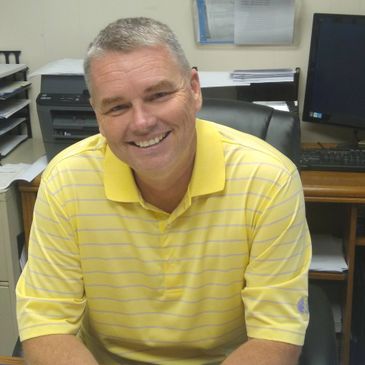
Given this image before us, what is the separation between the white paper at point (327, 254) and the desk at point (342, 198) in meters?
0.02

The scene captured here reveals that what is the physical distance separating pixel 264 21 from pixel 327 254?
883 millimetres

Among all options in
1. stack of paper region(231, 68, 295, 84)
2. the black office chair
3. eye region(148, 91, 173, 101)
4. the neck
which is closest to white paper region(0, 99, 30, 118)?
stack of paper region(231, 68, 295, 84)

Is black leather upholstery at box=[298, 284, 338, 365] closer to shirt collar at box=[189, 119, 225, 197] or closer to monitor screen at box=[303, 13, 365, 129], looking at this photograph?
shirt collar at box=[189, 119, 225, 197]

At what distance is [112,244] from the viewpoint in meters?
1.19

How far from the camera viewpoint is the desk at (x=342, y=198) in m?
1.76

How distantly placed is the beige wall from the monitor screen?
135 millimetres

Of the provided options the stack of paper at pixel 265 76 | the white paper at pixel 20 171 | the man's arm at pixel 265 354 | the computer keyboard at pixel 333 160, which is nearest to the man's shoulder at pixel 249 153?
the man's arm at pixel 265 354

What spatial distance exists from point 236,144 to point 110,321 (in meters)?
0.47

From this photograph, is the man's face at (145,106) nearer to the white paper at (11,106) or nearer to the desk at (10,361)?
the desk at (10,361)

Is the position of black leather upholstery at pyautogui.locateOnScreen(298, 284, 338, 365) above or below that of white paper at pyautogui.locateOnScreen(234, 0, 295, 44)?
below

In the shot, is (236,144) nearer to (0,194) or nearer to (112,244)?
(112,244)

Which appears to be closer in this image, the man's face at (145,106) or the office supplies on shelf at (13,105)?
the man's face at (145,106)

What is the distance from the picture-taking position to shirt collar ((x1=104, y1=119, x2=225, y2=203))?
1141 mm

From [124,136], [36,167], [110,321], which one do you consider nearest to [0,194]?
[36,167]
